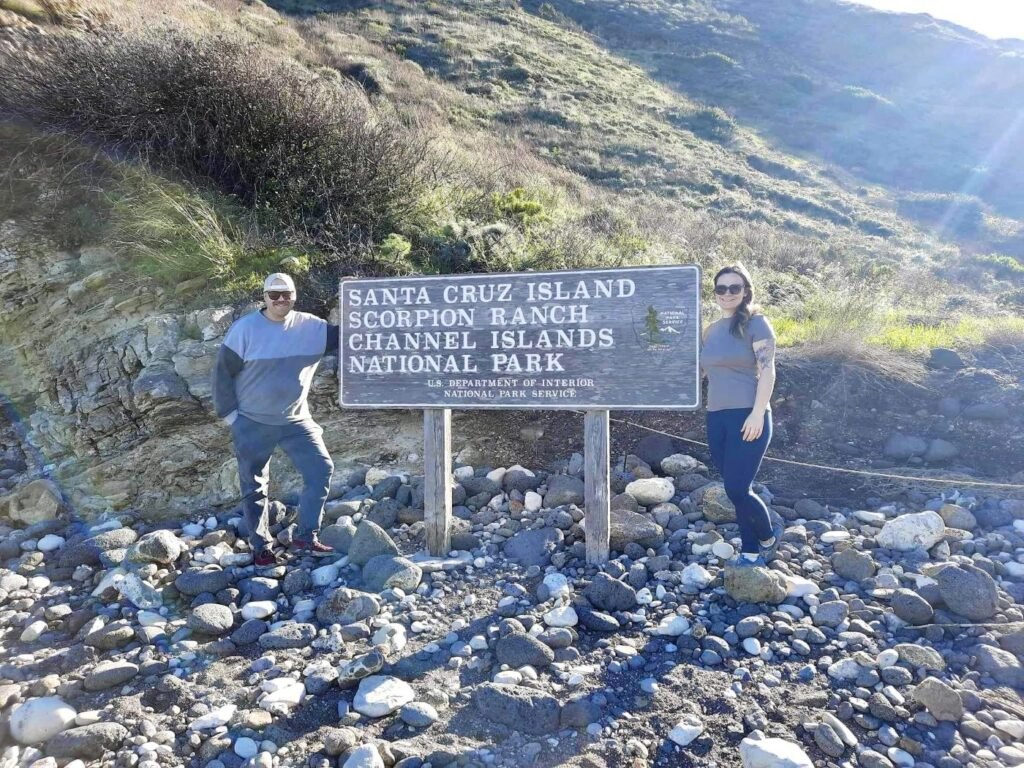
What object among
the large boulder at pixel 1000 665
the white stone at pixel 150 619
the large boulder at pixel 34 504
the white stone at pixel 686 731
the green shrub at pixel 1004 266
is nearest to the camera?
the white stone at pixel 686 731

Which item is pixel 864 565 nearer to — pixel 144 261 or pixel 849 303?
pixel 849 303

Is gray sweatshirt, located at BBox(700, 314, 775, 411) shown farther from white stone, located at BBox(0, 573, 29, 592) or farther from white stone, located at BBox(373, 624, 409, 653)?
white stone, located at BBox(0, 573, 29, 592)

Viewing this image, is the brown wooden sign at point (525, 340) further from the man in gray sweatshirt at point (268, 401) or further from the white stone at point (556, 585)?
the white stone at point (556, 585)

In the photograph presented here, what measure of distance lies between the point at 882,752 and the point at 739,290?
7.79ft

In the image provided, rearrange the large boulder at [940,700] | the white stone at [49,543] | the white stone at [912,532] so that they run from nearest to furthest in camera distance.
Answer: the large boulder at [940,700] < the white stone at [912,532] < the white stone at [49,543]

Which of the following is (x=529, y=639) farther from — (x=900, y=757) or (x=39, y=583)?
(x=39, y=583)

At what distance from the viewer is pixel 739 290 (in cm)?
407

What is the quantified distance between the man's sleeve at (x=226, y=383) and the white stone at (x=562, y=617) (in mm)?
2420

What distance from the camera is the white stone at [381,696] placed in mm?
3141

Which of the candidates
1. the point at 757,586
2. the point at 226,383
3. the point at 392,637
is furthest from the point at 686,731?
the point at 226,383

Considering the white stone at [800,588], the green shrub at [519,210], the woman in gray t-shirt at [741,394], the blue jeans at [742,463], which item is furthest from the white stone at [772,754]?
the green shrub at [519,210]

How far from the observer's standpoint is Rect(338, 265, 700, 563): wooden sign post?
14.4 feet

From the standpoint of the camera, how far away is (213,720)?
3092 millimetres

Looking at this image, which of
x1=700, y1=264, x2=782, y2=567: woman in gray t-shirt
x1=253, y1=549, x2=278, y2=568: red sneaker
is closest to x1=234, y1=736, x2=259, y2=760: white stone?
x1=253, y1=549, x2=278, y2=568: red sneaker
